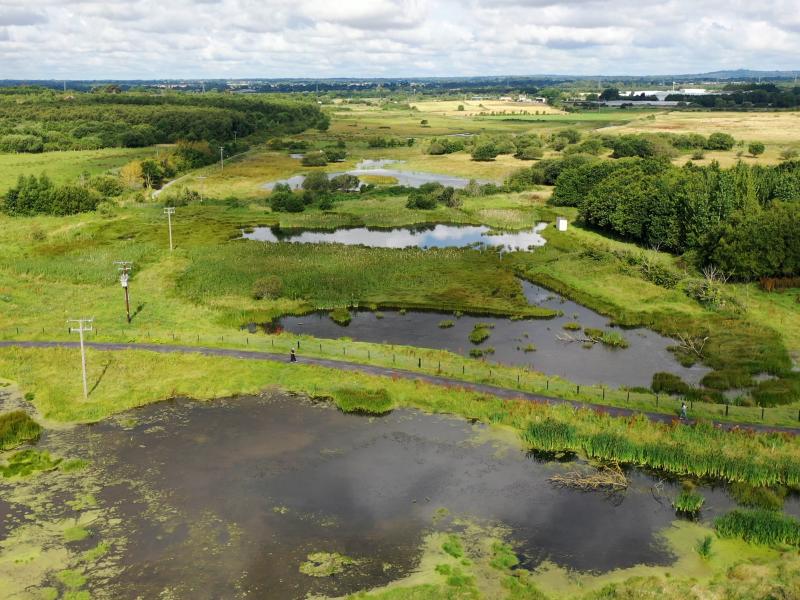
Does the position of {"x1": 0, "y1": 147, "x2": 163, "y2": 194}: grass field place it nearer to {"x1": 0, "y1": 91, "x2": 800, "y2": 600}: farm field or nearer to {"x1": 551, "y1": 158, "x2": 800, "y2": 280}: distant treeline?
{"x1": 0, "y1": 91, "x2": 800, "y2": 600}: farm field

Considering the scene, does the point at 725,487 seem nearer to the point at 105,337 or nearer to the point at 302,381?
the point at 302,381

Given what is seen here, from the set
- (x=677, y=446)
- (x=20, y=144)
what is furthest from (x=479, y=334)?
(x=20, y=144)

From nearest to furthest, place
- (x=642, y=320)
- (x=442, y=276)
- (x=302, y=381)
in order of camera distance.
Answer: (x=302, y=381) < (x=642, y=320) < (x=442, y=276)

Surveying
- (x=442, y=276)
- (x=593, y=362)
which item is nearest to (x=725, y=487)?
(x=593, y=362)

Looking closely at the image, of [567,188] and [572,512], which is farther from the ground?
[567,188]

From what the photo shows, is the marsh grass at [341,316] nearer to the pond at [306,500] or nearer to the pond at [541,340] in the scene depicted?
the pond at [541,340]

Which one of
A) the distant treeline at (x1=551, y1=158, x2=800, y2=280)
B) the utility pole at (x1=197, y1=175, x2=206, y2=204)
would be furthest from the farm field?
the utility pole at (x1=197, y1=175, x2=206, y2=204)

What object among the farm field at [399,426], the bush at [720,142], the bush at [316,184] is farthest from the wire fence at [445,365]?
the bush at [720,142]
